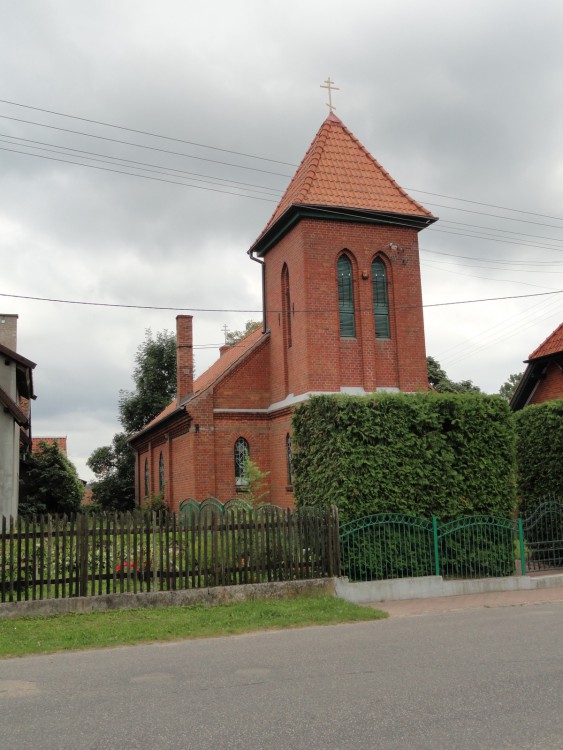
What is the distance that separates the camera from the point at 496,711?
540cm

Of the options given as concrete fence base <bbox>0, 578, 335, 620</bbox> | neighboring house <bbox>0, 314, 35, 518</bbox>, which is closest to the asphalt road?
concrete fence base <bbox>0, 578, 335, 620</bbox>

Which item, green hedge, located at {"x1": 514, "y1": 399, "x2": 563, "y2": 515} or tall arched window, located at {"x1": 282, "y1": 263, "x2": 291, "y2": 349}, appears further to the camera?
tall arched window, located at {"x1": 282, "y1": 263, "x2": 291, "y2": 349}

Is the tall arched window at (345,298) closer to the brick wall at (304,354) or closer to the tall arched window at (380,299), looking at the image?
the brick wall at (304,354)

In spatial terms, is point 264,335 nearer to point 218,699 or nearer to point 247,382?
point 247,382

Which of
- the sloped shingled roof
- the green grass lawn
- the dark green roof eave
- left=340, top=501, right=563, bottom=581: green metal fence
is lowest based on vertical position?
the green grass lawn

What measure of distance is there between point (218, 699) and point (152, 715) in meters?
0.62

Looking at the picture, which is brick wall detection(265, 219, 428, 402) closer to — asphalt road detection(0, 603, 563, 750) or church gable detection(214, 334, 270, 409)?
church gable detection(214, 334, 270, 409)

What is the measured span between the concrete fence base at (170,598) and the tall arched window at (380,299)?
456 inches

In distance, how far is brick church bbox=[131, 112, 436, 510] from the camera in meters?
21.2

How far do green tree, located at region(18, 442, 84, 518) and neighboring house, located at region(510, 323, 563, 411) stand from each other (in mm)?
17857

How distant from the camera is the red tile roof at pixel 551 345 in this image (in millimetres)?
23250

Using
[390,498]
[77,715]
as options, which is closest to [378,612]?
[390,498]

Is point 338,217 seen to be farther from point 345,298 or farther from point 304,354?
point 304,354

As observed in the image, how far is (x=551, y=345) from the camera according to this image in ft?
77.6
